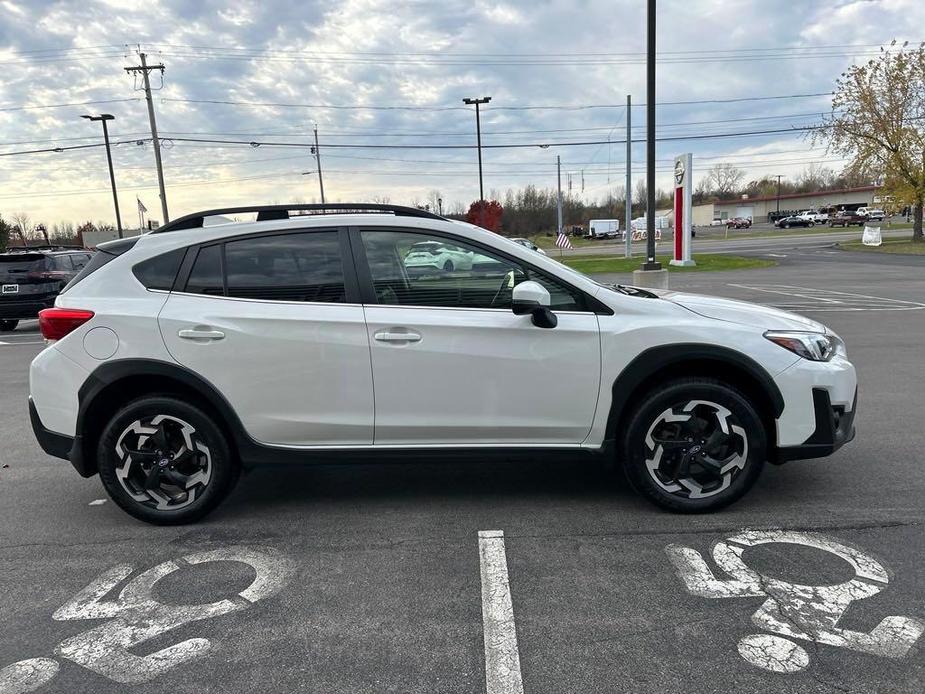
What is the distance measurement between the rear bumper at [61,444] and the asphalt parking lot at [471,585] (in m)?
0.41

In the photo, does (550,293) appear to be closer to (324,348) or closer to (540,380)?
(540,380)

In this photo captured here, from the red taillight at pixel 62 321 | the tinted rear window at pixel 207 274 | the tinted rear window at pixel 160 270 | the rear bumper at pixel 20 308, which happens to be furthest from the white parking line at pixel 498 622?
the rear bumper at pixel 20 308

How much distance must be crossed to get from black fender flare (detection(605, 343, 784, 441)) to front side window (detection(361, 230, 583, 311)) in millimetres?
452

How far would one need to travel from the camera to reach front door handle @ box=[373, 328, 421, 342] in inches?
141

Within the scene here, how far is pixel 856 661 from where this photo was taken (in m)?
2.46

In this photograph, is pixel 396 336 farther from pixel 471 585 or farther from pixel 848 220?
pixel 848 220

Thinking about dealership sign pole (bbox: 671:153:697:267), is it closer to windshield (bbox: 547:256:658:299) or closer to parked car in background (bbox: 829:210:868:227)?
windshield (bbox: 547:256:658:299)

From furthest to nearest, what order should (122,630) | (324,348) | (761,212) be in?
(761,212) → (324,348) → (122,630)

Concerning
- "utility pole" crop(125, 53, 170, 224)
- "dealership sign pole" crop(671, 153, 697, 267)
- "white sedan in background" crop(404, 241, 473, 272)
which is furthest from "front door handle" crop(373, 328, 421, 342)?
"utility pole" crop(125, 53, 170, 224)

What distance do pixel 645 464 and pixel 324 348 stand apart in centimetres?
191

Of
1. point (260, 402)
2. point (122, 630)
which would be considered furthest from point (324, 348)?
point (122, 630)

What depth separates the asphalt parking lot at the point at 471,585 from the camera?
2484 mm

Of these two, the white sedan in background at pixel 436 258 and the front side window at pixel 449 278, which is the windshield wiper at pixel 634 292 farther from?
the white sedan in background at pixel 436 258

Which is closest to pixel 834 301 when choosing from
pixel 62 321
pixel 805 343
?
pixel 805 343
